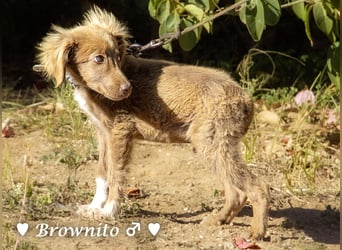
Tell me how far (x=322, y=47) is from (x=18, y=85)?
137 inches

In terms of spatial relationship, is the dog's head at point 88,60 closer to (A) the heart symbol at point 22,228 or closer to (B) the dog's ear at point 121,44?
(B) the dog's ear at point 121,44

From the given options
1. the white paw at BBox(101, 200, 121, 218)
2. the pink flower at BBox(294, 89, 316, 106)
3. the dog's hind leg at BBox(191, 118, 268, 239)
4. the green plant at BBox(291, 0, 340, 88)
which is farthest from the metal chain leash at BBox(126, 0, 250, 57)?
the pink flower at BBox(294, 89, 316, 106)

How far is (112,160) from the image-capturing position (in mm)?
5695

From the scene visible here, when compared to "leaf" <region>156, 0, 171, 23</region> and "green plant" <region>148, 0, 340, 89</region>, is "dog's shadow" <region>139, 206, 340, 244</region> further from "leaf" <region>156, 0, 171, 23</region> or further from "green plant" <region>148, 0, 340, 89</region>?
"leaf" <region>156, 0, 171, 23</region>

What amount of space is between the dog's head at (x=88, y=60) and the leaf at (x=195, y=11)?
57cm

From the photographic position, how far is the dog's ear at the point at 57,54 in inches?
218

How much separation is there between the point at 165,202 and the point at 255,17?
1.59 m

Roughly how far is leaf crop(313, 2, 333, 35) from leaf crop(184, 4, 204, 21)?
79 centimetres

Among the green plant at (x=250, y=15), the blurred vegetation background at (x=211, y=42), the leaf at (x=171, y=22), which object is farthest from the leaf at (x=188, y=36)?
the blurred vegetation background at (x=211, y=42)

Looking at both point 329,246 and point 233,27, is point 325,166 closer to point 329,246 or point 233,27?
point 329,246

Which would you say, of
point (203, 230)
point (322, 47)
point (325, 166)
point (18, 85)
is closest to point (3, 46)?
point (18, 85)

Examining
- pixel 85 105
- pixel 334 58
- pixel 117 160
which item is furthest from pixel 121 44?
pixel 334 58

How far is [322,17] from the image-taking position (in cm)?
579

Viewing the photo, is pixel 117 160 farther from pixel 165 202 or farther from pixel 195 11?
pixel 195 11
